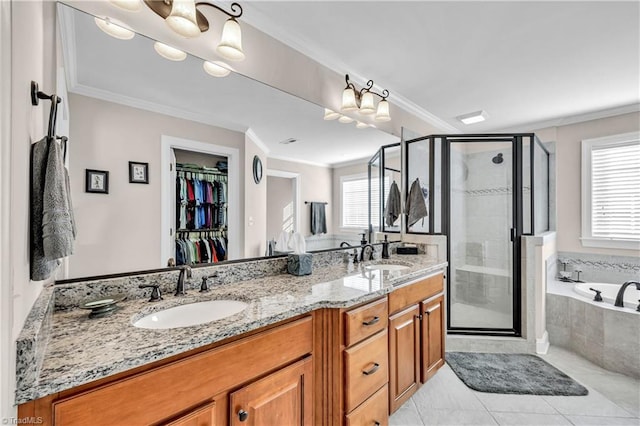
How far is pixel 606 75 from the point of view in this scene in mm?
2406

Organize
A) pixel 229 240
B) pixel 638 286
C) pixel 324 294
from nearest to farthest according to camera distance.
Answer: pixel 324 294 → pixel 229 240 → pixel 638 286

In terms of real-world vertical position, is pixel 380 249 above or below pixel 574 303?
above

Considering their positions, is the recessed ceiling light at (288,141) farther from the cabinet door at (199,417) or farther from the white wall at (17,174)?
the cabinet door at (199,417)

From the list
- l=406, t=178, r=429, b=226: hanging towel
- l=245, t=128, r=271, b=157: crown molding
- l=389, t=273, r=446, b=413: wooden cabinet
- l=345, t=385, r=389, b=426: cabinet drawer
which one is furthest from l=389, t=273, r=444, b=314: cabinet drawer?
l=245, t=128, r=271, b=157: crown molding

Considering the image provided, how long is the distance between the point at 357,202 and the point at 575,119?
2999mm

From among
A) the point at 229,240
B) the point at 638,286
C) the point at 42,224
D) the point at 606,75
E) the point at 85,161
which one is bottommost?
the point at 638,286

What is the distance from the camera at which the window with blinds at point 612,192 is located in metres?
3.06

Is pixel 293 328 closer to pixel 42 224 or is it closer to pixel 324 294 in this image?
pixel 324 294

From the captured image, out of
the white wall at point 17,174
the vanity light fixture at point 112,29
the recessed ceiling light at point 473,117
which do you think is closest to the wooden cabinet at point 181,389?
the white wall at point 17,174

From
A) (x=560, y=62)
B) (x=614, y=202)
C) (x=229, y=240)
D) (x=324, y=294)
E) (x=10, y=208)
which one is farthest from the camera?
(x=614, y=202)

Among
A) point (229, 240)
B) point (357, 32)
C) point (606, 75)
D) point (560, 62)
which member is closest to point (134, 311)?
point (229, 240)

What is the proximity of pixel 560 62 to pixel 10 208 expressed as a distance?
10.6ft

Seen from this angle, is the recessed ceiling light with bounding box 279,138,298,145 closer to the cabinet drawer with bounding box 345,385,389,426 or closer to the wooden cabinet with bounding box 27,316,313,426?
the wooden cabinet with bounding box 27,316,313,426

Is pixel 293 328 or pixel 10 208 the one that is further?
pixel 293 328
